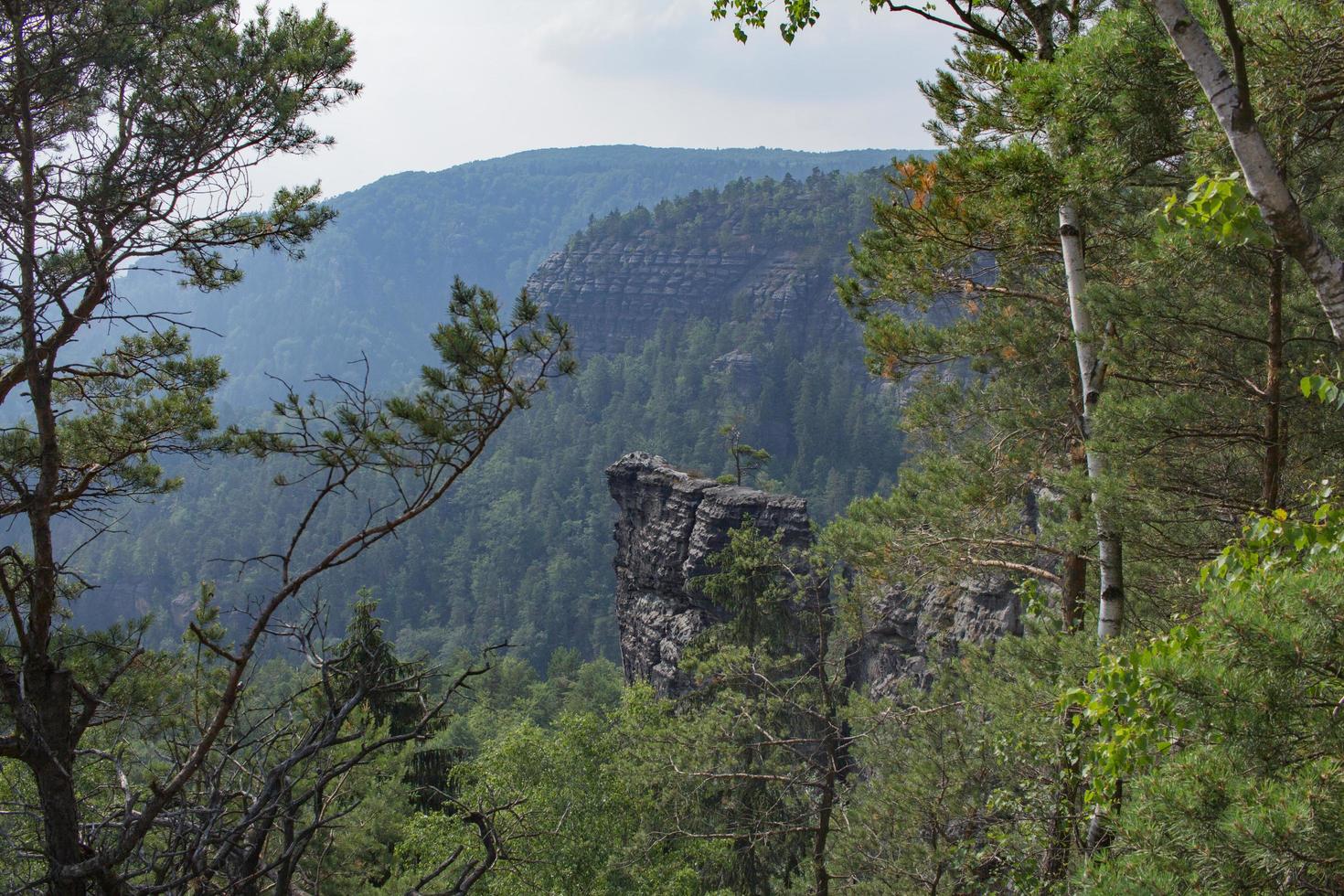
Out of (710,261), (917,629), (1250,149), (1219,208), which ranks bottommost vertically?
(917,629)

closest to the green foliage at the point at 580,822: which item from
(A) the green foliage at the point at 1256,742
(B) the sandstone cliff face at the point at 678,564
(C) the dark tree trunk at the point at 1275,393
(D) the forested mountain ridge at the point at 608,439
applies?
(C) the dark tree trunk at the point at 1275,393

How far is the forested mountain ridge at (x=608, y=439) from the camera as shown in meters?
73.9

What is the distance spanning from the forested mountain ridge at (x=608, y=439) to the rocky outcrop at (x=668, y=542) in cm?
3245

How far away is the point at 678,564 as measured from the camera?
102 feet

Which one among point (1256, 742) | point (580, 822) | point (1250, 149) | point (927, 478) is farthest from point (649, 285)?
point (1256, 742)

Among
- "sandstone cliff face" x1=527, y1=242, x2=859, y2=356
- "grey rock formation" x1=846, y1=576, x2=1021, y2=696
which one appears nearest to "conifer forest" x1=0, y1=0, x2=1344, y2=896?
"grey rock formation" x1=846, y1=576, x2=1021, y2=696

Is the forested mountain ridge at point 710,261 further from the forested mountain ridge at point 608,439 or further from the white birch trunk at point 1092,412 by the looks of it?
the white birch trunk at point 1092,412

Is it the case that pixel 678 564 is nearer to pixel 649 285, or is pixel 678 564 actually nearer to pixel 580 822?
pixel 580 822

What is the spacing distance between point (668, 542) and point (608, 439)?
52.5 metres

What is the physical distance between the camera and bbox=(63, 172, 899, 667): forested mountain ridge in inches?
2908

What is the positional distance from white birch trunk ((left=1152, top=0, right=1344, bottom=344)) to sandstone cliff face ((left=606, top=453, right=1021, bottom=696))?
782 inches

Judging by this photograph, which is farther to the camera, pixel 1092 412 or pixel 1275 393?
pixel 1092 412

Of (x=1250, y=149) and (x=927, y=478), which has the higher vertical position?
(x=1250, y=149)

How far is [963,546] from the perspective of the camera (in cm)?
735
